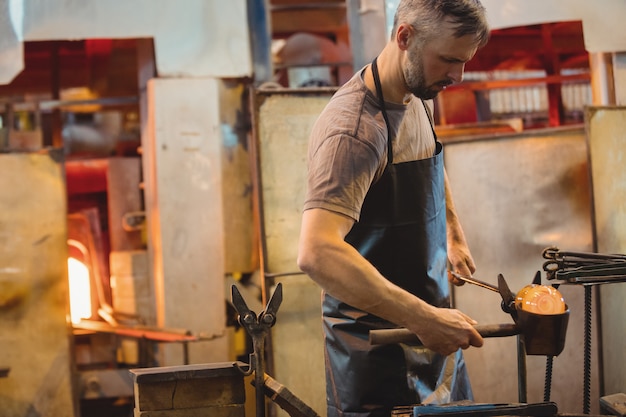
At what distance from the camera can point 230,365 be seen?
287 cm

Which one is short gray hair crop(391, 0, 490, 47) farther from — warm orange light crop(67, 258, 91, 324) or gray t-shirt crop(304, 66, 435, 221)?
warm orange light crop(67, 258, 91, 324)

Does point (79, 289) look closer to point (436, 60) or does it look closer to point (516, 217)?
point (516, 217)

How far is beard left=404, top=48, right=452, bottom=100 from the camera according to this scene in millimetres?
2650

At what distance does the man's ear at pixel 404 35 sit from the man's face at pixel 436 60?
17mm

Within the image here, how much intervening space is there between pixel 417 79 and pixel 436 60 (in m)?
0.10

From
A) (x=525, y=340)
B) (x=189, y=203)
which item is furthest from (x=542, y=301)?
(x=189, y=203)

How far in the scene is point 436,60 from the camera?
2.63m

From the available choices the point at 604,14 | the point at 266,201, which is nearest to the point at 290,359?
the point at 266,201

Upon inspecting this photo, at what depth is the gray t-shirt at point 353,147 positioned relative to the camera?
246 cm

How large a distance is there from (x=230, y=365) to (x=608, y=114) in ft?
12.1

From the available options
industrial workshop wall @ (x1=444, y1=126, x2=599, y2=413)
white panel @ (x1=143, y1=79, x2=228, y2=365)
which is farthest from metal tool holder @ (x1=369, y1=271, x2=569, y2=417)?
white panel @ (x1=143, y1=79, x2=228, y2=365)

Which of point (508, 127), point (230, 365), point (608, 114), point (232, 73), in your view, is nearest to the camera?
point (230, 365)

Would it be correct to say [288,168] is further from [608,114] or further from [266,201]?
[608,114]

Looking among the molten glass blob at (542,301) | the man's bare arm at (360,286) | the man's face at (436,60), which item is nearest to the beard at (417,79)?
the man's face at (436,60)
